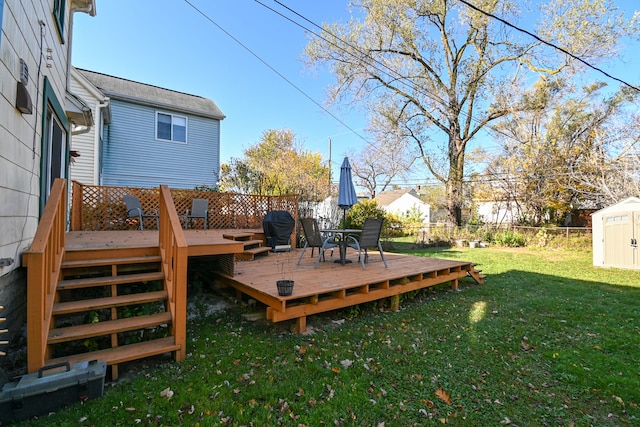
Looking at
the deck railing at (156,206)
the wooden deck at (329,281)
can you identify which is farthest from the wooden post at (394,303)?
the deck railing at (156,206)

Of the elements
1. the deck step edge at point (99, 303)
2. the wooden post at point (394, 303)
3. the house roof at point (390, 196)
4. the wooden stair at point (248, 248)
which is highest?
the house roof at point (390, 196)

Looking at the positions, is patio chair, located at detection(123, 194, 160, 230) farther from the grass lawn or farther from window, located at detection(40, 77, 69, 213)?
the grass lawn

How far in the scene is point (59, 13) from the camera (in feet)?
14.1

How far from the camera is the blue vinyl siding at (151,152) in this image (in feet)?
37.5

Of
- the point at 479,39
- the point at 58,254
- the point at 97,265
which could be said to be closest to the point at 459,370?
the point at 97,265

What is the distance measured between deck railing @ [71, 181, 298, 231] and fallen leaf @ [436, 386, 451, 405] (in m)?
6.22

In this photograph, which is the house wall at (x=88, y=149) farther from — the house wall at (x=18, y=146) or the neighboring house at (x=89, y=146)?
the house wall at (x=18, y=146)

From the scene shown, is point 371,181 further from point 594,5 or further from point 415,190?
point 594,5

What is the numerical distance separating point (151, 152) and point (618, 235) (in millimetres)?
15325

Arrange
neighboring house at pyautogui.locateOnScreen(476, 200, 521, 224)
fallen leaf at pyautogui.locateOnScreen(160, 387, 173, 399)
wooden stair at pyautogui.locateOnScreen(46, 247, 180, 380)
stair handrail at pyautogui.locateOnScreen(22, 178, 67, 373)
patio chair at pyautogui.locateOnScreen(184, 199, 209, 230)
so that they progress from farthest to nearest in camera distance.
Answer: neighboring house at pyautogui.locateOnScreen(476, 200, 521, 224) → patio chair at pyautogui.locateOnScreen(184, 199, 209, 230) → wooden stair at pyautogui.locateOnScreen(46, 247, 180, 380) → fallen leaf at pyautogui.locateOnScreen(160, 387, 173, 399) → stair handrail at pyautogui.locateOnScreen(22, 178, 67, 373)

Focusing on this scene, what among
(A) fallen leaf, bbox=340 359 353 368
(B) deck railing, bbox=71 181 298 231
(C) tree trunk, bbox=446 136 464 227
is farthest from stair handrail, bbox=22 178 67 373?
(C) tree trunk, bbox=446 136 464 227

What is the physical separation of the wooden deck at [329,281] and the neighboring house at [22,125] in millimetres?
2112

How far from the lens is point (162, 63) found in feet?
34.8

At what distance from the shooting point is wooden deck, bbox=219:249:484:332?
350cm
